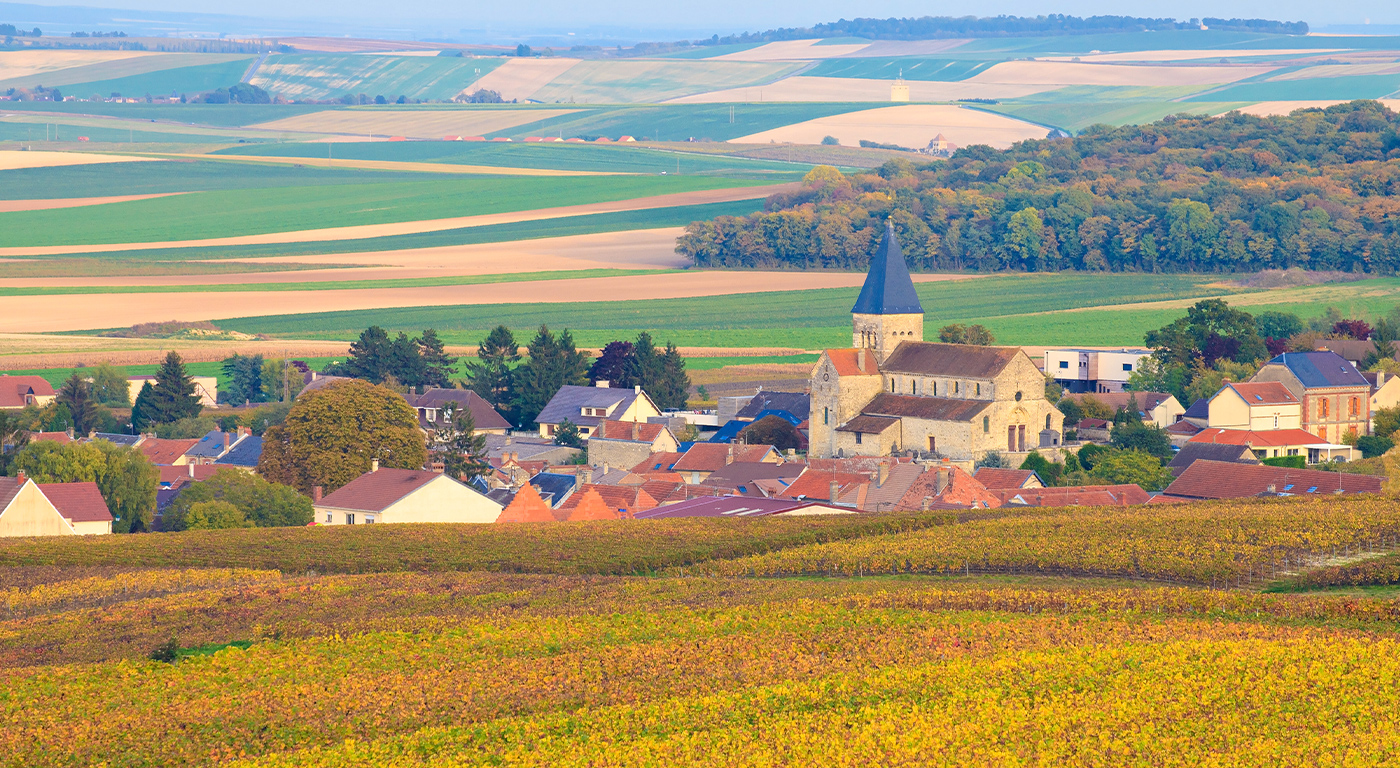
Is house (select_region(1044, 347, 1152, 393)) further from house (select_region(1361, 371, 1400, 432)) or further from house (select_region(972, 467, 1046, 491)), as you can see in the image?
house (select_region(972, 467, 1046, 491))

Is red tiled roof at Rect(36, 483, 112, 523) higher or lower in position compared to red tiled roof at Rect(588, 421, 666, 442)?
higher

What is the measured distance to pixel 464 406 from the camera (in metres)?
99.2

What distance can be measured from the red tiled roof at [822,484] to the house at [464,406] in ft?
112

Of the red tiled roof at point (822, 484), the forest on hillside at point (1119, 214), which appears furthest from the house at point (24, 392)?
the forest on hillside at point (1119, 214)

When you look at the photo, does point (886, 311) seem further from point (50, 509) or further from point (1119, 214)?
point (1119, 214)

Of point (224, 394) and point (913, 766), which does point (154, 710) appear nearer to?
point (913, 766)

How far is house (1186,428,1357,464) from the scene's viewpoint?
81062 mm

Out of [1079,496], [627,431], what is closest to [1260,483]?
[1079,496]

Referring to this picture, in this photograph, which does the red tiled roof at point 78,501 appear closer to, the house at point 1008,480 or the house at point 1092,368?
the house at point 1008,480

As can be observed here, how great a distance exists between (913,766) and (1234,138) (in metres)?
188

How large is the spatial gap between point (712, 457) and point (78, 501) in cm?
2698

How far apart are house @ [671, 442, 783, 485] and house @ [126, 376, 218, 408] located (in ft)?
118

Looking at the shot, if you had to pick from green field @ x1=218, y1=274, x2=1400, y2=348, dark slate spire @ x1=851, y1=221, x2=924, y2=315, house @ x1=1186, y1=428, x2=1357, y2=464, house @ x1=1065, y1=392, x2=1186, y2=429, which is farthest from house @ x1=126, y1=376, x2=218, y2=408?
house @ x1=1186, y1=428, x2=1357, y2=464

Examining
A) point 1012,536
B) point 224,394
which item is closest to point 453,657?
point 1012,536
